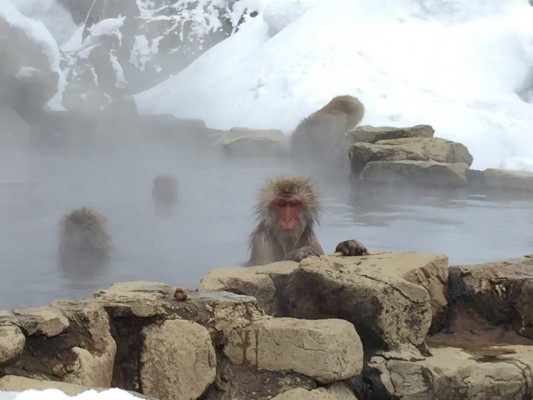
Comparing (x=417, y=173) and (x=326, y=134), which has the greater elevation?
(x=326, y=134)

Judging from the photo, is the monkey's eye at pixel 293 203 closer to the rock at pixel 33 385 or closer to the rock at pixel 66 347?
the rock at pixel 66 347

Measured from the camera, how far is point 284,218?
4250mm

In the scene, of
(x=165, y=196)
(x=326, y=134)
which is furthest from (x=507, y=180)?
(x=165, y=196)

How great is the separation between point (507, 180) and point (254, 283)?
6.58m

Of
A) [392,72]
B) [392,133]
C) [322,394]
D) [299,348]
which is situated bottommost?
[322,394]

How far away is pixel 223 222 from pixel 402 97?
266 inches

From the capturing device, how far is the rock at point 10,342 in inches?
81.1

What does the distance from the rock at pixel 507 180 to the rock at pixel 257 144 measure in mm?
3105

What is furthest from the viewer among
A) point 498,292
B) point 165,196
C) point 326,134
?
point 326,134

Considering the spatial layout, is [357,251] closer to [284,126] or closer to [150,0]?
[284,126]

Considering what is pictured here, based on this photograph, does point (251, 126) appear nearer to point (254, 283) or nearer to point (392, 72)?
point (392, 72)

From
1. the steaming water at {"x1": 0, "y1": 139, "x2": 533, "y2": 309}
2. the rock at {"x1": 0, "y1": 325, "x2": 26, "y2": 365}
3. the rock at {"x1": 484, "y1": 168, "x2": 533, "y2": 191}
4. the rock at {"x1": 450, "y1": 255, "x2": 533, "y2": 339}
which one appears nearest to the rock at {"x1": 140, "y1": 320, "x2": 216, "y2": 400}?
the rock at {"x1": 0, "y1": 325, "x2": 26, "y2": 365}

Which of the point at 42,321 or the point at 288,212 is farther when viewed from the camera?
the point at 288,212

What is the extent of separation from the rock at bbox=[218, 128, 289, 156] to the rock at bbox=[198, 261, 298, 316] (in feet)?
27.5
